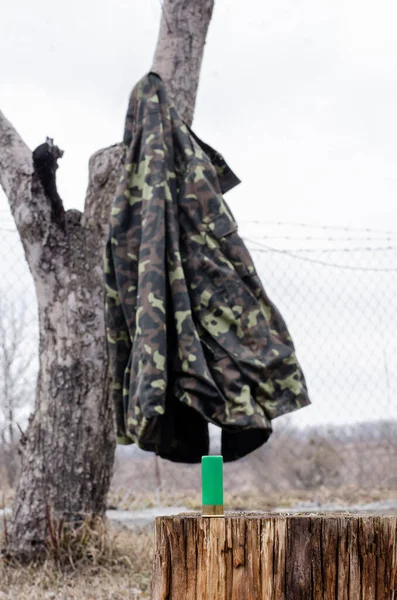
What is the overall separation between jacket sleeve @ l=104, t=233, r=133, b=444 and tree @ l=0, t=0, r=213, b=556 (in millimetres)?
931

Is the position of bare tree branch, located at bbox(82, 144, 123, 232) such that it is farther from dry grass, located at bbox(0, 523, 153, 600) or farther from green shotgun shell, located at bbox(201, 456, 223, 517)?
green shotgun shell, located at bbox(201, 456, 223, 517)

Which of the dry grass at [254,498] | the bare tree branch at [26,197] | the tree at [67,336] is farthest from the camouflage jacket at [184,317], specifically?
the dry grass at [254,498]

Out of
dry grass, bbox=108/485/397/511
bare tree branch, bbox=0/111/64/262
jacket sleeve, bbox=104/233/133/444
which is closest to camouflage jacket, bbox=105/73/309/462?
jacket sleeve, bbox=104/233/133/444

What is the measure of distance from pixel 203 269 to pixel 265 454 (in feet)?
14.4

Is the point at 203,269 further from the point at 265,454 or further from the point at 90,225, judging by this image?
the point at 265,454

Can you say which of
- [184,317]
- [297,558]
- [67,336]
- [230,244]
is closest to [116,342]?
[184,317]

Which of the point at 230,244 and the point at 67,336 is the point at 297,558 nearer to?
the point at 230,244

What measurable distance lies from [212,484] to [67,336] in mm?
2197

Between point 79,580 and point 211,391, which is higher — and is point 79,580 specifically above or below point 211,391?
below

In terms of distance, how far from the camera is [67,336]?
367 cm

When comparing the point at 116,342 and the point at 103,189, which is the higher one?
the point at 103,189

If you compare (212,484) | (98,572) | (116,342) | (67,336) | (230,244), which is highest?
(230,244)

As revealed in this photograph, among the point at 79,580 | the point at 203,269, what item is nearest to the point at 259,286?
the point at 203,269

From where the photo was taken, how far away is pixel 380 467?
6.09 m
